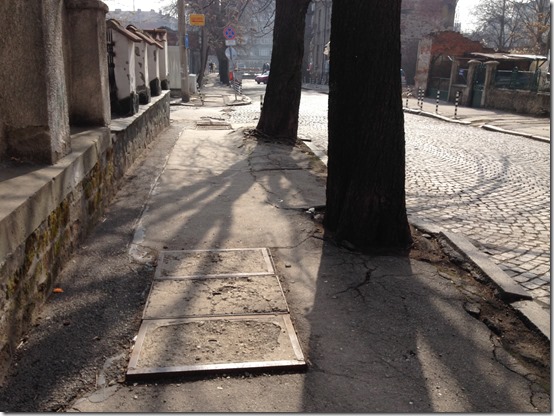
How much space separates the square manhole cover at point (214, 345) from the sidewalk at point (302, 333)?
33 millimetres

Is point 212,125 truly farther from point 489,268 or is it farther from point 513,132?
point 489,268

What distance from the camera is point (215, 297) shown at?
402cm

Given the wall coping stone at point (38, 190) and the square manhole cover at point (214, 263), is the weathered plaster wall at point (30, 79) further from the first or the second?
the square manhole cover at point (214, 263)

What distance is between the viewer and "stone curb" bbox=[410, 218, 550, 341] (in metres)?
3.86

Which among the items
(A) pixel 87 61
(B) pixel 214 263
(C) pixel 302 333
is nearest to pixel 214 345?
(C) pixel 302 333

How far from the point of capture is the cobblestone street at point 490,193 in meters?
5.46

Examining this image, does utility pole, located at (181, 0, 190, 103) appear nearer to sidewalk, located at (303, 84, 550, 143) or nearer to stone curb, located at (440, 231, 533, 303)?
sidewalk, located at (303, 84, 550, 143)

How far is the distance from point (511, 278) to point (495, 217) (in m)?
2.23

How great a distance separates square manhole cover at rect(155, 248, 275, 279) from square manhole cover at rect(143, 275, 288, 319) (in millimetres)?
129

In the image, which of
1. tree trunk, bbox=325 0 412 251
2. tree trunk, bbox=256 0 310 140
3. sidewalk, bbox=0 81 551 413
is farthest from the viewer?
tree trunk, bbox=256 0 310 140

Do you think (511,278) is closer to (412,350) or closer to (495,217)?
(412,350)

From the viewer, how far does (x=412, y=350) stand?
3.43 metres

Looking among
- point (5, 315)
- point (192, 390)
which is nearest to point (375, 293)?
point (192, 390)

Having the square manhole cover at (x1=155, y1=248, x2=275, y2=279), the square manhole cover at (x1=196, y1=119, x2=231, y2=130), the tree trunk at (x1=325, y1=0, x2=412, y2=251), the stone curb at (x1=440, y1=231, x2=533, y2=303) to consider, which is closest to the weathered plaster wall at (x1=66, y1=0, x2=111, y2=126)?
the square manhole cover at (x1=155, y1=248, x2=275, y2=279)
